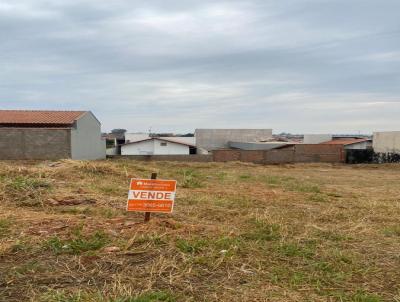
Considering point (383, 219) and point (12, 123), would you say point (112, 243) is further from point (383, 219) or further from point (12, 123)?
point (12, 123)

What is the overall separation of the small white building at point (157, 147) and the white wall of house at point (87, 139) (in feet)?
18.5

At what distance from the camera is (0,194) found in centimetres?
826

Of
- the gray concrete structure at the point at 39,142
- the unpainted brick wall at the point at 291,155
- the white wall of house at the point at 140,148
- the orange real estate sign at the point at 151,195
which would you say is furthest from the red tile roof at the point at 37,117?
the orange real estate sign at the point at 151,195

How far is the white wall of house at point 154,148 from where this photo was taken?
2138 inches

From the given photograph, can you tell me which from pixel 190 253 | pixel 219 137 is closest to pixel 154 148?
pixel 219 137

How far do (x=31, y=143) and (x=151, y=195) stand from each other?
34.8m

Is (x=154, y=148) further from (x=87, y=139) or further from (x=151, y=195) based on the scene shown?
(x=151, y=195)

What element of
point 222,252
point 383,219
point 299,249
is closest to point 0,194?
point 222,252

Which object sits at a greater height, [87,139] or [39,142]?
[87,139]

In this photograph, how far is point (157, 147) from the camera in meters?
55.3

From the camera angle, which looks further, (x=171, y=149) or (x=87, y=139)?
(x=171, y=149)

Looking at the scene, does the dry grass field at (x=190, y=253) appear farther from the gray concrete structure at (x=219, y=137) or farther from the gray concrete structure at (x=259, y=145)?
the gray concrete structure at (x=219, y=137)

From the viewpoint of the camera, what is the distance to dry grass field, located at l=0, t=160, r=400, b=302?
3.95 metres

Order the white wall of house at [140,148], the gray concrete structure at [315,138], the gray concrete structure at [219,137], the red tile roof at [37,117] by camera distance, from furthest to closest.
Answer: the gray concrete structure at [219,137] → the gray concrete structure at [315,138] → the white wall of house at [140,148] → the red tile roof at [37,117]
